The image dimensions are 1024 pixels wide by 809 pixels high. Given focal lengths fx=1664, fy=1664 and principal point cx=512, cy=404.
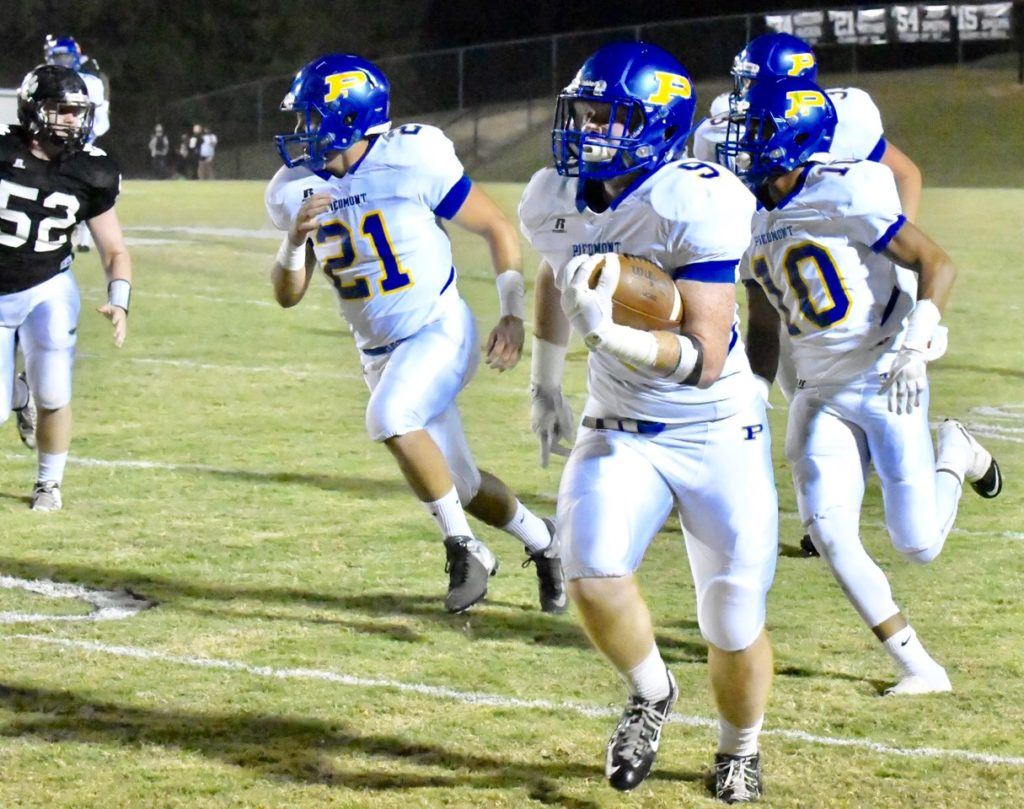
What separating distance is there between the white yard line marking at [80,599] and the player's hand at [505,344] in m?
1.38

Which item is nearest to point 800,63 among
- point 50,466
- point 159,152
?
point 50,466

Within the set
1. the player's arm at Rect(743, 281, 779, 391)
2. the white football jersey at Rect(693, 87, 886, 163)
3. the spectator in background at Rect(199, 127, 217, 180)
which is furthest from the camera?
the spectator in background at Rect(199, 127, 217, 180)

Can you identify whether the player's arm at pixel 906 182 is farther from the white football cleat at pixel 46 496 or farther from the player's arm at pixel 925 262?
the white football cleat at pixel 46 496

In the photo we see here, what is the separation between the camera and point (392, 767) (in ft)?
12.2

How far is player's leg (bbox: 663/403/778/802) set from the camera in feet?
11.2

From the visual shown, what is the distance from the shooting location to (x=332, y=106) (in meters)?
4.93

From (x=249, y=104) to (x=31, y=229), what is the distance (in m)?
32.8

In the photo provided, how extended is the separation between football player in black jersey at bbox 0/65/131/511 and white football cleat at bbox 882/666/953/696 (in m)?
3.11

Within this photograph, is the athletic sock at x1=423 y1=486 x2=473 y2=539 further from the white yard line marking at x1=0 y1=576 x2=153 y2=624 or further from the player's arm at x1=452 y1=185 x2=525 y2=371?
the white yard line marking at x1=0 y1=576 x2=153 y2=624

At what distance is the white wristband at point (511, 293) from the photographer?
480 cm

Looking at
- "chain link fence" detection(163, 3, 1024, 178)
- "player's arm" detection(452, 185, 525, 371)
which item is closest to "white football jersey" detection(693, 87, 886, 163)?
"player's arm" detection(452, 185, 525, 371)

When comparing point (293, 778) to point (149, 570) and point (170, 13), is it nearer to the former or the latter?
point (149, 570)

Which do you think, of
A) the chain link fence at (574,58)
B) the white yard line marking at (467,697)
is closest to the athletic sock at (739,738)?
the white yard line marking at (467,697)

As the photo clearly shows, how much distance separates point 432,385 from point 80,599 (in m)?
1.27
